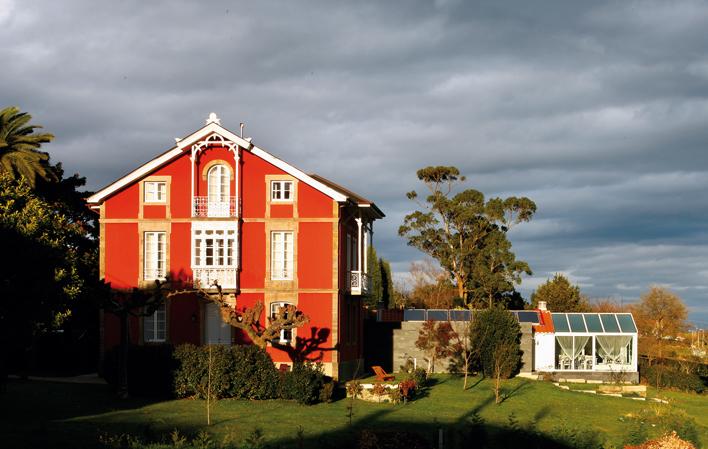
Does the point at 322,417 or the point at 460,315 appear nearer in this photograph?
the point at 322,417

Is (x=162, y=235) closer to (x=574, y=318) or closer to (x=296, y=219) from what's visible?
(x=296, y=219)

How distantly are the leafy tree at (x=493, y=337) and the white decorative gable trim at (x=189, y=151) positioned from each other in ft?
32.9

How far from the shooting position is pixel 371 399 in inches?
1225

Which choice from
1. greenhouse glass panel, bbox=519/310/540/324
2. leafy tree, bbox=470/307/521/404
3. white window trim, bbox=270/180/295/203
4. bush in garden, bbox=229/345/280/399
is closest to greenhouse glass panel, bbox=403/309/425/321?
leafy tree, bbox=470/307/521/404

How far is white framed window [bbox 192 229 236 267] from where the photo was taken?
3644 cm

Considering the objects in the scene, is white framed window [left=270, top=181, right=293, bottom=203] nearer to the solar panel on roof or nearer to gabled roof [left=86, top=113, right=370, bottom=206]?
gabled roof [left=86, top=113, right=370, bottom=206]

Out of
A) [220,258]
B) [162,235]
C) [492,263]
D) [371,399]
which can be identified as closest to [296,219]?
[220,258]

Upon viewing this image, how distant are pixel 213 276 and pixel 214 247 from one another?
129 centimetres

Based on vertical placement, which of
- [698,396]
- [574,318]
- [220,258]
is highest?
[220,258]

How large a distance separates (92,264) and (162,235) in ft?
Answer: 19.2

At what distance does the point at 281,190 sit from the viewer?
121 feet

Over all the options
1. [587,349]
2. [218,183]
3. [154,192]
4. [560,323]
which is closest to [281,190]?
[218,183]

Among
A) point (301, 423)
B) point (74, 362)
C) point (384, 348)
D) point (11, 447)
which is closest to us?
point (11, 447)

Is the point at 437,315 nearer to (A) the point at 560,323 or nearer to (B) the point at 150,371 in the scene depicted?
(A) the point at 560,323
